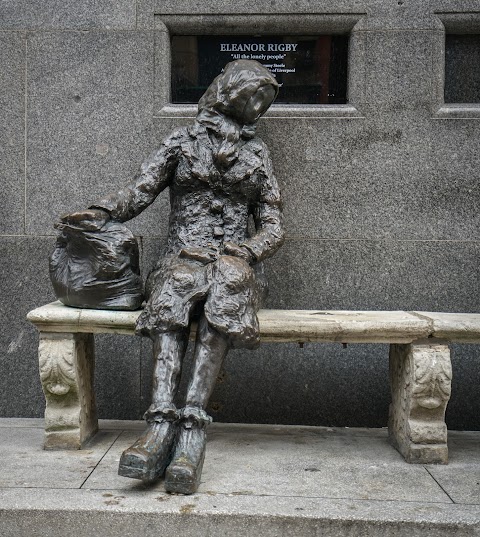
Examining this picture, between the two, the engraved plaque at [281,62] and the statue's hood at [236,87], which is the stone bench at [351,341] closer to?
the statue's hood at [236,87]

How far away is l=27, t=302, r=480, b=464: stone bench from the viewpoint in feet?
14.6

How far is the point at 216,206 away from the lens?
487 centimetres

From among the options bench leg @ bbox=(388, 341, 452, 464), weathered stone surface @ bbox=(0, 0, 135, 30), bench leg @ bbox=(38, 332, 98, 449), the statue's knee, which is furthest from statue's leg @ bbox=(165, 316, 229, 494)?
weathered stone surface @ bbox=(0, 0, 135, 30)

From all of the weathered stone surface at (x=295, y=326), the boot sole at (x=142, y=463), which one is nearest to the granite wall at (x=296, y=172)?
the weathered stone surface at (x=295, y=326)

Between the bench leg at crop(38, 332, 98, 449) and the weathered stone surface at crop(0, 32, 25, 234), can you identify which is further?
the weathered stone surface at crop(0, 32, 25, 234)

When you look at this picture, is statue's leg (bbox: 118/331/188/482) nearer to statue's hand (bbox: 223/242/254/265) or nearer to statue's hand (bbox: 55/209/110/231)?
statue's hand (bbox: 223/242/254/265)

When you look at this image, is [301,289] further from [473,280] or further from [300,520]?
[300,520]

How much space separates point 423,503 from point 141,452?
136 cm

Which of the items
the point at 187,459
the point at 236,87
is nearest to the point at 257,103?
the point at 236,87

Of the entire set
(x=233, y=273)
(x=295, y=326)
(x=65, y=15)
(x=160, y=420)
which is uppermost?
(x=65, y=15)

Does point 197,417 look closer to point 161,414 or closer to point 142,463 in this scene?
point 161,414

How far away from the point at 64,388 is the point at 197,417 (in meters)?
1.00

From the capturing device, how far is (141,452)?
377cm

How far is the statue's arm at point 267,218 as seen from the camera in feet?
15.1
